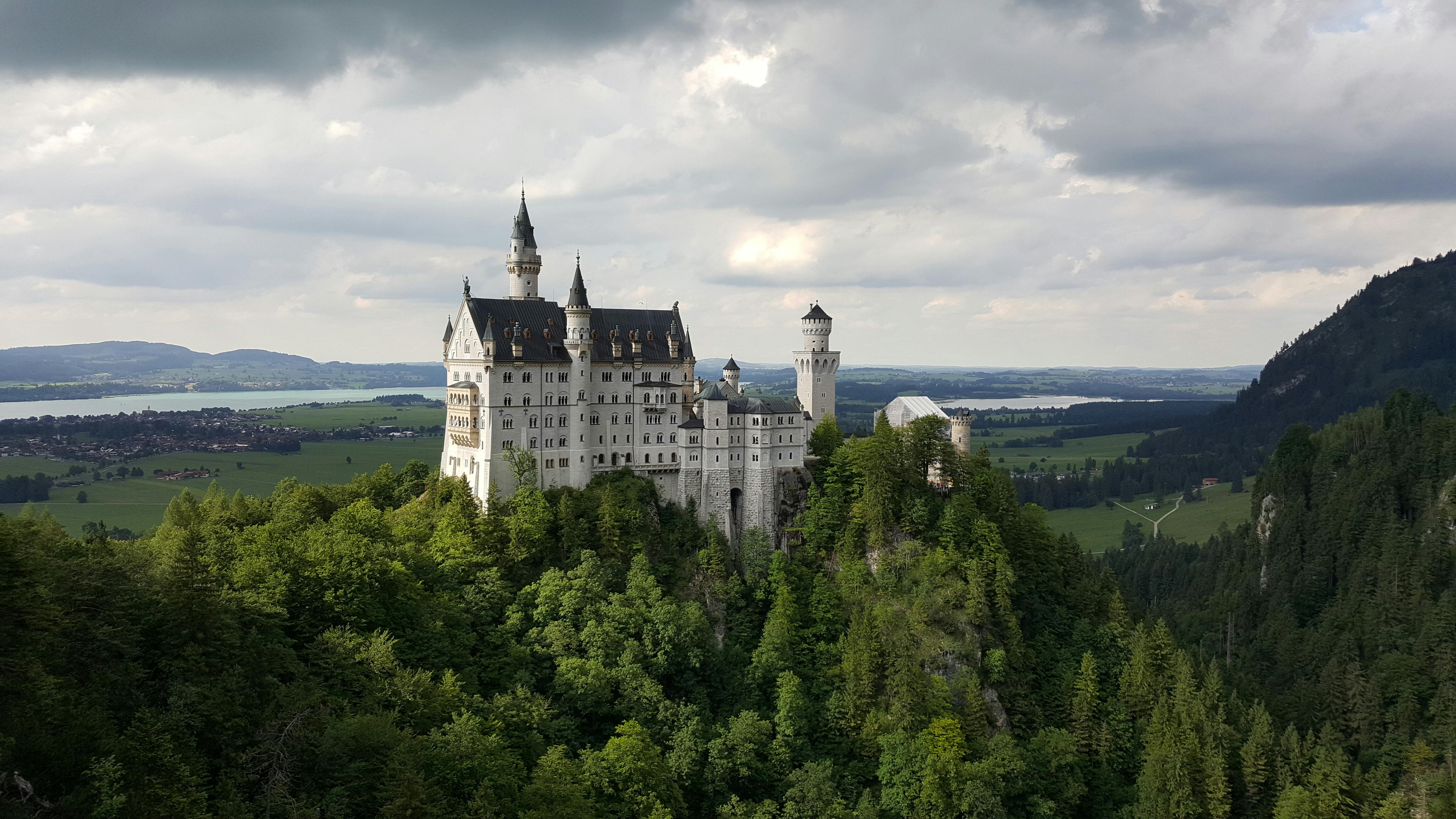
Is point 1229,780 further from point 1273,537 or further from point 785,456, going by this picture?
point 1273,537

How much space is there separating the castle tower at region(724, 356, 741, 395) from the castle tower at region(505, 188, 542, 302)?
59.4 ft

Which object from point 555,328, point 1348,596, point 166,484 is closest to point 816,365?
point 555,328

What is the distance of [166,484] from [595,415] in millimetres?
105397

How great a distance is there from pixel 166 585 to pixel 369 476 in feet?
151

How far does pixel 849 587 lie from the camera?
82.5 m

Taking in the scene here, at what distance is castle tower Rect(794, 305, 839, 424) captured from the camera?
9588 cm

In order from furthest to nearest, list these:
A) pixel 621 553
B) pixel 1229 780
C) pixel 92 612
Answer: pixel 621 553 → pixel 1229 780 → pixel 92 612

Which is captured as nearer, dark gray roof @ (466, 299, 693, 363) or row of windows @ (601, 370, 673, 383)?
dark gray roof @ (466, 299, 693, 363)

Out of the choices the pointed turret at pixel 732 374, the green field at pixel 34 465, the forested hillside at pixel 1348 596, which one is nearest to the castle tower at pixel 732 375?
the pointed turret at pixel 732 374

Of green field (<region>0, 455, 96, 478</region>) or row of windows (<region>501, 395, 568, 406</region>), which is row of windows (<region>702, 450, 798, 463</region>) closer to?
row of windows (<region>501, 395, 568, 406</region>)

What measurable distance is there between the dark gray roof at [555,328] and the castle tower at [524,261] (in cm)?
334

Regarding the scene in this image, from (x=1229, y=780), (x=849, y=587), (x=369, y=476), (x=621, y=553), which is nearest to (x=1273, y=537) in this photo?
(x=1229, y=780)

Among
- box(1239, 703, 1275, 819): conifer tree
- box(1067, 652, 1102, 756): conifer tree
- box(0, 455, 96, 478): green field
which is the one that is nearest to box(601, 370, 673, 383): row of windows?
box(1067, 652, 1102, 756): conifer tree

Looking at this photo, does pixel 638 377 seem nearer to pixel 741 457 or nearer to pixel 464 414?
pixel 741 457
